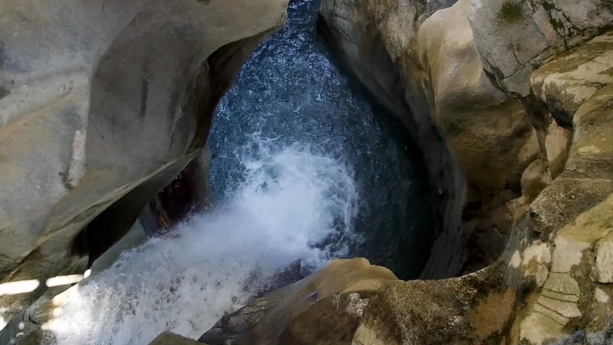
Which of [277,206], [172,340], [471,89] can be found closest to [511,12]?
[471,89]

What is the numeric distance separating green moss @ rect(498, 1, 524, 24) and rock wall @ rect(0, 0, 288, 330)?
77.2 inches

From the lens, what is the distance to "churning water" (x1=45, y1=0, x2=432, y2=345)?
6.70m

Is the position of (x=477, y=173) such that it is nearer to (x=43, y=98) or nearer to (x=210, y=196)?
(x=43, y=98)

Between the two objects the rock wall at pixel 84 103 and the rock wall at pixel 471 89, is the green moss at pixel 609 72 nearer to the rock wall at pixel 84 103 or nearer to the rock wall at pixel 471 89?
the rock wall at pixel 471 89

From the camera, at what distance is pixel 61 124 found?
3369mm

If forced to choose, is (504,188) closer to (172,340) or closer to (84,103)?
(172,340)

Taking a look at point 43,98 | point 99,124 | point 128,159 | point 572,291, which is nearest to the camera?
point 572,291

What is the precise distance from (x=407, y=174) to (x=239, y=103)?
2885 mm

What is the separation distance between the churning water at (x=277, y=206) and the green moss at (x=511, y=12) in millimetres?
4278

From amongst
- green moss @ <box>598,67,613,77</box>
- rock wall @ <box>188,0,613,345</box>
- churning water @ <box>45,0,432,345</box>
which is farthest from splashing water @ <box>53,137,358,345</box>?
green moss @ <box>598,67,613,77</box>

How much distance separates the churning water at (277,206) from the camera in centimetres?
670

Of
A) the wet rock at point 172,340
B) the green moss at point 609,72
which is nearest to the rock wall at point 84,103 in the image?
the wet rock at point 172,340

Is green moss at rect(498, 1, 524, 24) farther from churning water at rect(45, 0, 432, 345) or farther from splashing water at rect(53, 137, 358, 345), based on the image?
splashing water at rect(53, 137, 358, 345)

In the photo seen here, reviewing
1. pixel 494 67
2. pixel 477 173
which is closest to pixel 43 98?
pixel 494 67
